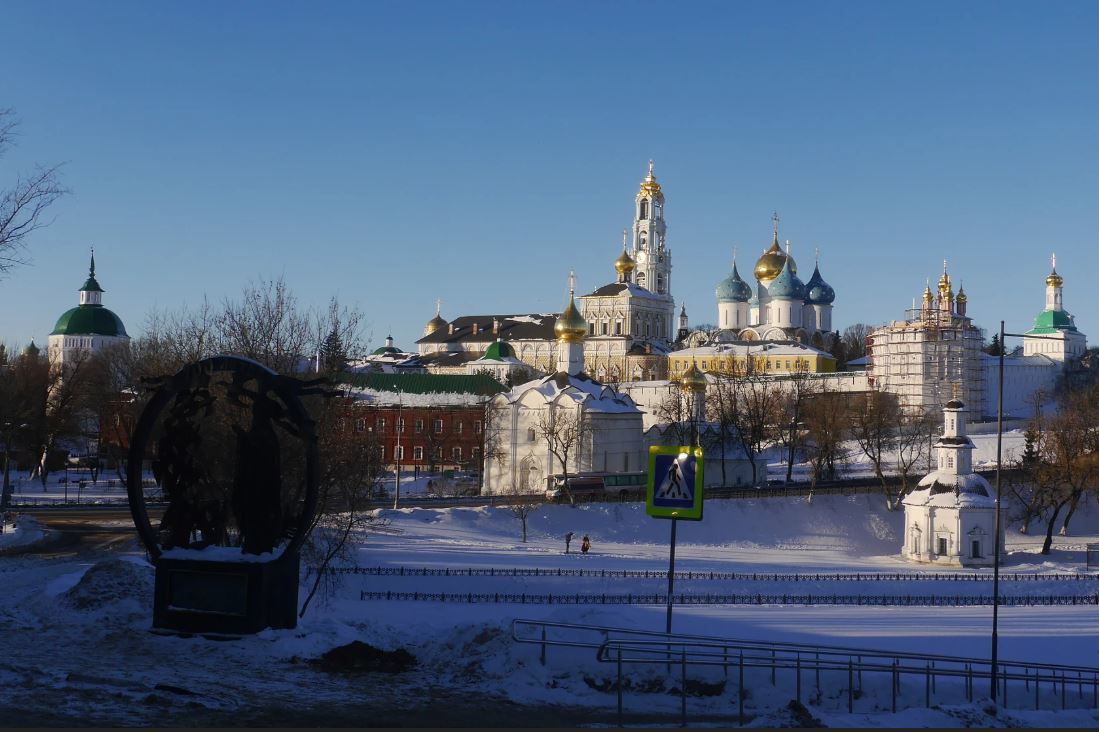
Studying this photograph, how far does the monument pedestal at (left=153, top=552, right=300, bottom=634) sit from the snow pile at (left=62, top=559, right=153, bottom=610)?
95.6 inches

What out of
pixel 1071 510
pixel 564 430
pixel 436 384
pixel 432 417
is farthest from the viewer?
pixel 436 384

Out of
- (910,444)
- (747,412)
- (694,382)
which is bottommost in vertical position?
(910,444)

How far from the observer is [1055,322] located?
375 ft

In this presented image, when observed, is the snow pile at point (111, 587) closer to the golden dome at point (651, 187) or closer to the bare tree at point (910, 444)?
the bare tree at point (910, 444)

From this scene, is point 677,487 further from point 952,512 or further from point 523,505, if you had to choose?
point 952,512

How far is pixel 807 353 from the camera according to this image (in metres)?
111

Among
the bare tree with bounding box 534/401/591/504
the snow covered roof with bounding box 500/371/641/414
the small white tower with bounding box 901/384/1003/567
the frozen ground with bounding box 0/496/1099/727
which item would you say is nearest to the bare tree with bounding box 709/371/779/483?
the snow covered roof with bounding box 500/371/641/414

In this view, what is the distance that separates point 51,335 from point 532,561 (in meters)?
88.7

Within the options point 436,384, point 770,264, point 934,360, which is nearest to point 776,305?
point 770,264

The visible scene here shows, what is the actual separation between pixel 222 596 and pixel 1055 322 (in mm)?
109350

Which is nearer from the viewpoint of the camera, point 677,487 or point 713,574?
point 677,487

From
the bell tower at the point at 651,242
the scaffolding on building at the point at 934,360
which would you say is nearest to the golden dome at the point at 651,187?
the bell tower at the point at 651,242

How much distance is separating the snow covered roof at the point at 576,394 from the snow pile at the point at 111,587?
41.7 m

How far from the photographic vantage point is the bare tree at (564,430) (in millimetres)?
61156
